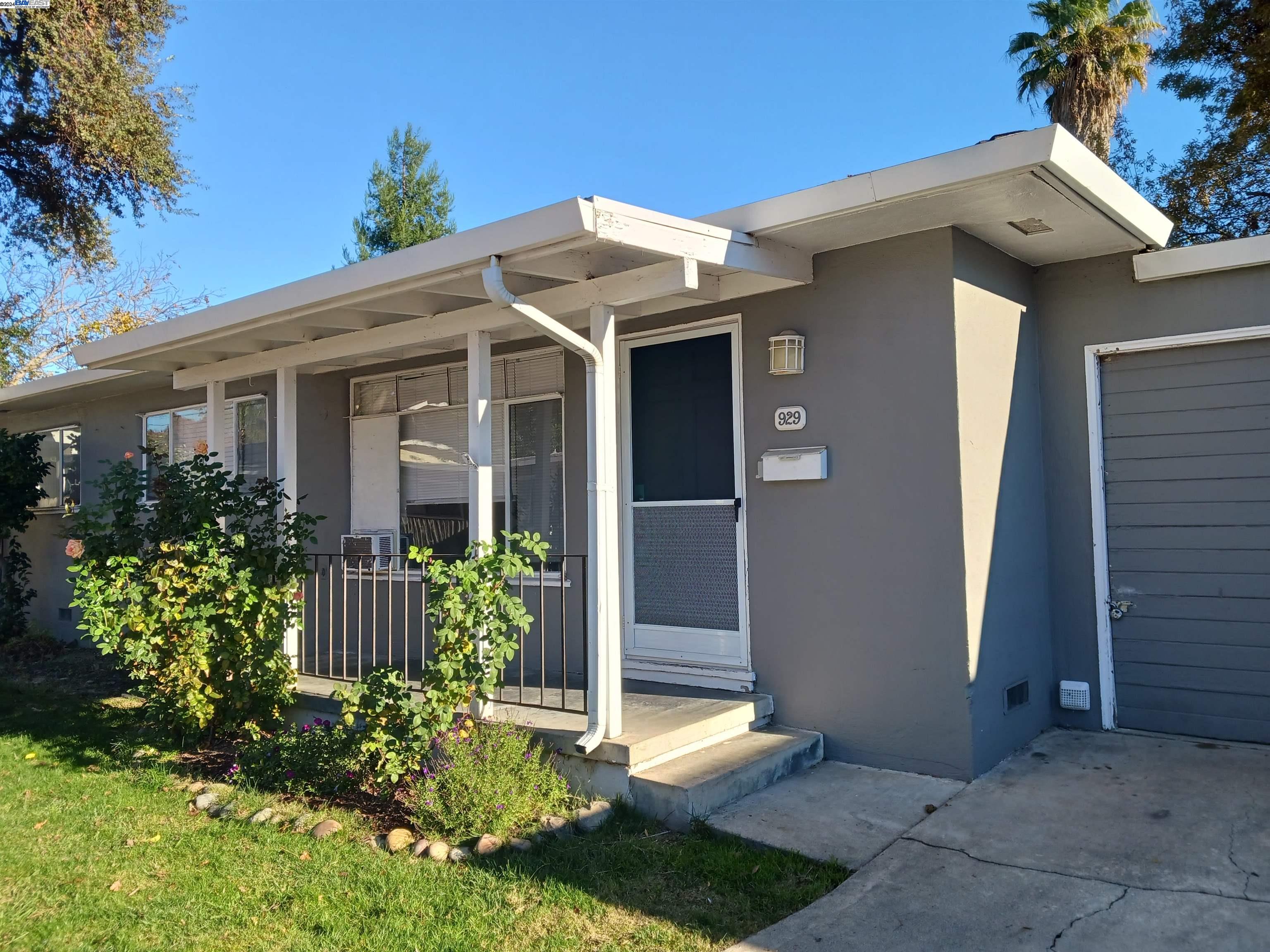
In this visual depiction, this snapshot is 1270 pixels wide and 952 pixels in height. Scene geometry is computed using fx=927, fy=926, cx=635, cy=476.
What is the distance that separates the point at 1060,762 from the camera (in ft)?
15.0

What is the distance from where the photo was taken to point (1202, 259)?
477 cm

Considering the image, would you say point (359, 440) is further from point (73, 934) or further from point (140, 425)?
point (73, 934)

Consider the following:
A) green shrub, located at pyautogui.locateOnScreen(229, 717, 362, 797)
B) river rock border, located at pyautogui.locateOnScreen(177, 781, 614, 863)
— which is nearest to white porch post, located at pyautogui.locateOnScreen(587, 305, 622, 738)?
river rock border, located at pyautogui.locateOnScreen(177, 781, 614, 863)

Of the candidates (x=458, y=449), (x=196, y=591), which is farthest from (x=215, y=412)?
(x=196, y=591)

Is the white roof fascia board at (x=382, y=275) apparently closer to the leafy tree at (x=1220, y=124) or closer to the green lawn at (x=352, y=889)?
the green lawn at (x=352, y=889)

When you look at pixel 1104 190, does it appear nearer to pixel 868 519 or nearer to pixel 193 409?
pixel 868 519

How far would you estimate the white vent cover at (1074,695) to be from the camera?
5.08m

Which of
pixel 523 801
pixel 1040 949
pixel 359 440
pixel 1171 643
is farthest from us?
pixel 359 440

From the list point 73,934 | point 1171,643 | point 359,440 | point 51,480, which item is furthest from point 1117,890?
point 51,480

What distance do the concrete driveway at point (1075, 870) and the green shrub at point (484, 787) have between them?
1.34 metres

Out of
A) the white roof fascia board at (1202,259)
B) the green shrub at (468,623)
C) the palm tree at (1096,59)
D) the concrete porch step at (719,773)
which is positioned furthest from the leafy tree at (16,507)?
the palm tree at (1096,59)

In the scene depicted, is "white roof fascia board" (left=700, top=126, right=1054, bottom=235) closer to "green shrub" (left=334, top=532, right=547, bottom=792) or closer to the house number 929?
the house number 929

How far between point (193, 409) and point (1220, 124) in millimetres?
14041

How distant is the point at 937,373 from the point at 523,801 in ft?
9.12
